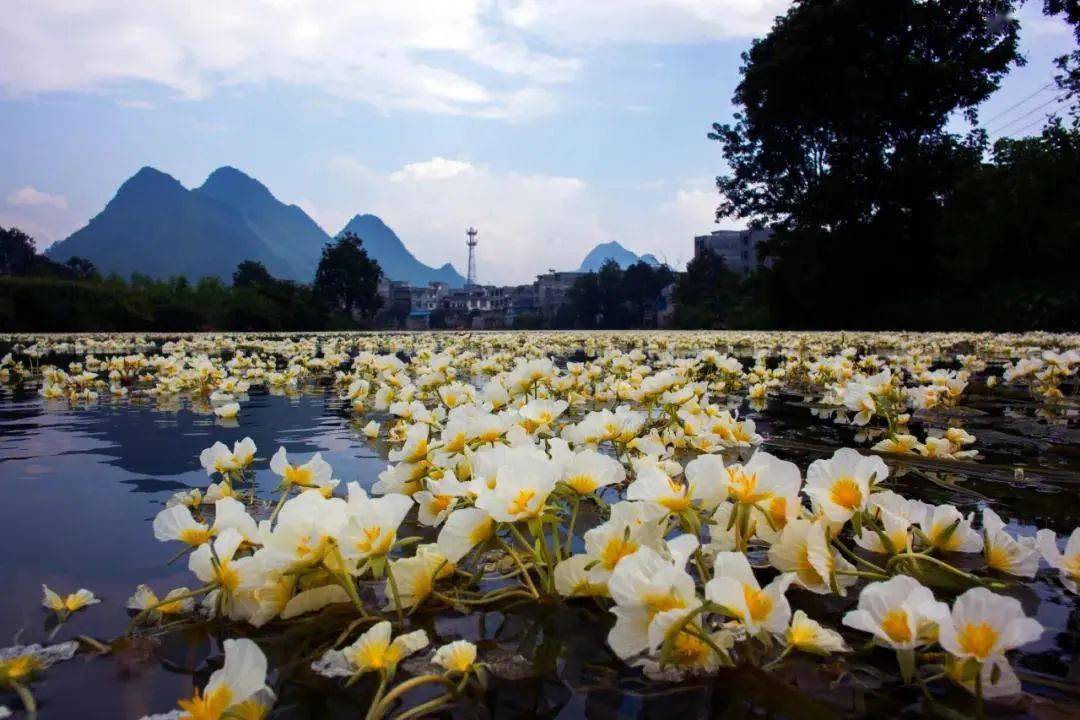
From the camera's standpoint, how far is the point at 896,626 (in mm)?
855

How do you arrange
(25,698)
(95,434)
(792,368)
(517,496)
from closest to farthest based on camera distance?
(25,698), (517,496), (95,434), (792,368)

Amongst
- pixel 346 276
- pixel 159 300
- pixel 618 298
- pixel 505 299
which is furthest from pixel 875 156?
pixel 505 299

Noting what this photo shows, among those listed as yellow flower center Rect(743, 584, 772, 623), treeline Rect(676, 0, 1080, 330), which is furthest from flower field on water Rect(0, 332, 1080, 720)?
treeline Rect(676, 0, 1080, 330)

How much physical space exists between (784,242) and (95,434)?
24.7 m

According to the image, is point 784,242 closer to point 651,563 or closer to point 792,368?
point 792,368

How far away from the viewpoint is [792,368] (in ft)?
19.9

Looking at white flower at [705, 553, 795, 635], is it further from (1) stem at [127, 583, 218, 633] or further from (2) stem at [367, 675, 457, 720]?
(1) stem at [127, 583, 218, 633]

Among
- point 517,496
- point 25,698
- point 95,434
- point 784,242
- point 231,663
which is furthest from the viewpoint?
point 784,242

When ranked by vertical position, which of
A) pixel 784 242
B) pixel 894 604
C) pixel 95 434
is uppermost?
pixel 784 242

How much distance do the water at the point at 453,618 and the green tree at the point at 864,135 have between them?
74.3ft

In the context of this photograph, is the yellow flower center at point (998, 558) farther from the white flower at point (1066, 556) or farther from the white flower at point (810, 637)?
the white flower at point (810, 637)

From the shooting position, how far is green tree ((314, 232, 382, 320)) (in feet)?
193

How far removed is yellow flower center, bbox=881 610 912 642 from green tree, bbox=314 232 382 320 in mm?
59810

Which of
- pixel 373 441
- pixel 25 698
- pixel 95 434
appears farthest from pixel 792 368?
pixel 25 698
